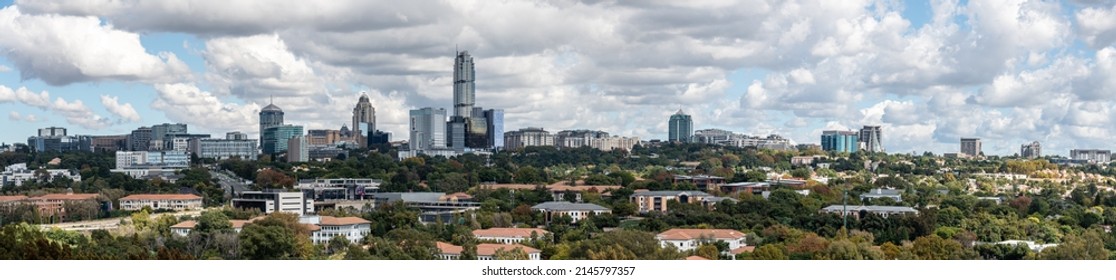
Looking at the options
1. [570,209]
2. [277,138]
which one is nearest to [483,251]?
[570,209]

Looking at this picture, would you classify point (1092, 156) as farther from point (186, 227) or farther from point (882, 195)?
point (186, 227)

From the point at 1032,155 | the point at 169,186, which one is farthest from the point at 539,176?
the point at 1032,155

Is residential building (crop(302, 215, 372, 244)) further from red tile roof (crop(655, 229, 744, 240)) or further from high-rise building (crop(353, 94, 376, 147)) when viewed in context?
high-rise building (crop(353, 94, 376, 147))

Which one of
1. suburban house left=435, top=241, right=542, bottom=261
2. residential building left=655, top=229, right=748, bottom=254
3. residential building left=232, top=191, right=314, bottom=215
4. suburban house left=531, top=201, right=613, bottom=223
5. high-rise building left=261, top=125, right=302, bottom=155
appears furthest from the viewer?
high-rise building left=261, top=125, right=302, bottom=155

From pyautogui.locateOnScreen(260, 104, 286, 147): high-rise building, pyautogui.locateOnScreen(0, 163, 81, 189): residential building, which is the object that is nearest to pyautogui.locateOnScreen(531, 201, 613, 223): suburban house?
pyautogui.locateOnScreen(0, 163, 81, 189): residential building

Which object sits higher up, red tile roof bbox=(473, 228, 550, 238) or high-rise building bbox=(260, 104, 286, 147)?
high-rise building bbox=(260, 104, 286, 147)

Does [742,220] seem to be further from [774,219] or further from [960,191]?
[960,191]

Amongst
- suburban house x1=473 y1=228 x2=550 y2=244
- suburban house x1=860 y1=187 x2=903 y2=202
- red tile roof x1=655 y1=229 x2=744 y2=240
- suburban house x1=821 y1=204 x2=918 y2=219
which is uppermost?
suburban house x1=860 y1=187 x2=903 y2=202

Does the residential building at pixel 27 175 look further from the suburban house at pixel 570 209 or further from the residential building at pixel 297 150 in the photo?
the suburban house at pixel 570 209
